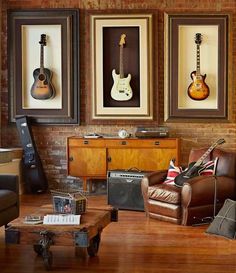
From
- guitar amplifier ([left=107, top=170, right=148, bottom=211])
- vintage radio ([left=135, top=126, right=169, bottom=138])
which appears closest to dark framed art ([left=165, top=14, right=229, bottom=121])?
vintage radio ([left=135, top=126, right=169, bottom=138])

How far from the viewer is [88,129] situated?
797 cm

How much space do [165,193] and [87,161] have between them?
80.4 inches

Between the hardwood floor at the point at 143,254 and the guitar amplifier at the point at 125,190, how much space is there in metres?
0.87

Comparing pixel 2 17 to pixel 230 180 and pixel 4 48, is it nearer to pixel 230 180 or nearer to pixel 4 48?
pixel 4 48

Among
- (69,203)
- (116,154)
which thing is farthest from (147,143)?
(69,203)

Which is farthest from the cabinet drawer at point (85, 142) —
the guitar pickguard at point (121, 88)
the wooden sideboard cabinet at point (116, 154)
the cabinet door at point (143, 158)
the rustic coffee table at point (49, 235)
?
the rustic coffee table at point (49, 235)

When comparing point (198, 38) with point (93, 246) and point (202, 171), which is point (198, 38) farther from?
point (93, 246)

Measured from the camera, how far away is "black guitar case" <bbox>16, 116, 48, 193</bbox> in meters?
7.79

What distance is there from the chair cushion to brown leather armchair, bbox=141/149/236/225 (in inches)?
63.5

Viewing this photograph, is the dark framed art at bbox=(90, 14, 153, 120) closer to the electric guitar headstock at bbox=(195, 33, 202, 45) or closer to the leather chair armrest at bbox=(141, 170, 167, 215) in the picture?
the electric guitar headstock at bbox=(195, 33, 202, 45)

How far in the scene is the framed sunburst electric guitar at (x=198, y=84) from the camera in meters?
7.67

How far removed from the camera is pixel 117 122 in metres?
7.93

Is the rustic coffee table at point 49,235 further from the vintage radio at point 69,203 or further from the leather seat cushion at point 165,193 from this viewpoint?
the leather seat cushion at point 165,193

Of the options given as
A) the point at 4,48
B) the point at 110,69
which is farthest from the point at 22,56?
the point at 110,69
